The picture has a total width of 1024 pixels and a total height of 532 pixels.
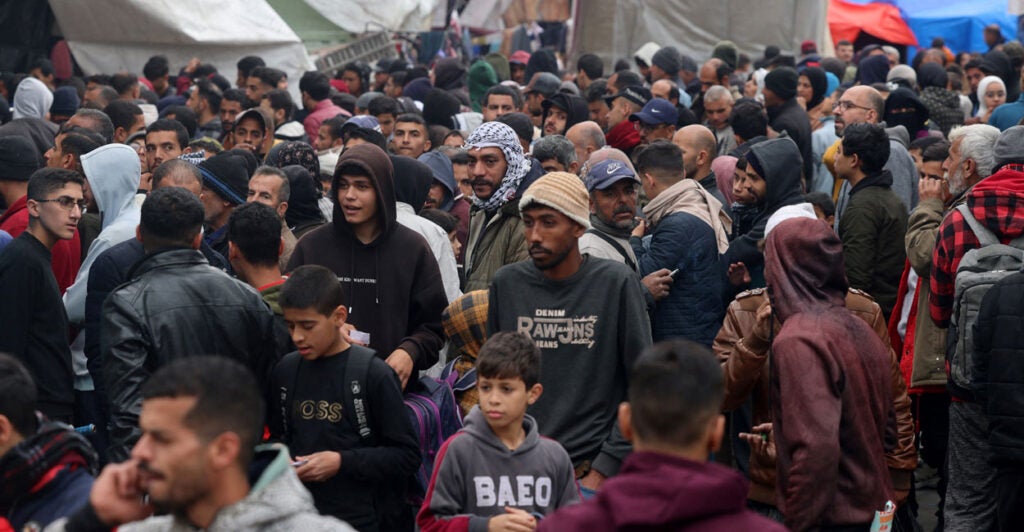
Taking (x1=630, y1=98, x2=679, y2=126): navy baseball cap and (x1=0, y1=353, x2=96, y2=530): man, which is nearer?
(x1=0, y1=353, x2=96, y2=530): man

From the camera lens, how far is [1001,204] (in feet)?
19.5

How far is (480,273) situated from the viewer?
238 inches

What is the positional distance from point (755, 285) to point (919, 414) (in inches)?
45.1

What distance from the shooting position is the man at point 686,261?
6438 mm

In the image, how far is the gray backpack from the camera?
5.70 metres

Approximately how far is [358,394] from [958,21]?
2527 cm

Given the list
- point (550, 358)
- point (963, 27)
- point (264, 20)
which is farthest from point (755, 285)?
point (963, 27)

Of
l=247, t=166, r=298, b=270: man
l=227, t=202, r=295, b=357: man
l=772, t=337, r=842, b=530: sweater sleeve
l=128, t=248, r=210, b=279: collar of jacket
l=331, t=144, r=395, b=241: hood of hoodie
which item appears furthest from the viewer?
l=247, t=166, r=298, b=270: man

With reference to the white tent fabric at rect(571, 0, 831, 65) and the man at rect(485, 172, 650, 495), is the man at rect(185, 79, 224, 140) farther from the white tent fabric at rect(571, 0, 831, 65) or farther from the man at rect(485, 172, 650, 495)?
the white tent fabric at rect(571, 0, 831, 65)

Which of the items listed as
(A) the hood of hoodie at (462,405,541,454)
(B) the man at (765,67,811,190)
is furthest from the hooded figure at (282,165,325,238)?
(B) the man at (765,67,811,190)

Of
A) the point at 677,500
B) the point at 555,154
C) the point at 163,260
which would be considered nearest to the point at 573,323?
the point at 163,260

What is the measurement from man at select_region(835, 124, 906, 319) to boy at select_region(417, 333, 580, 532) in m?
4.06

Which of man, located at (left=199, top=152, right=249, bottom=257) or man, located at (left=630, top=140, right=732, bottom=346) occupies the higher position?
man, located at (left=199, top=152, right=249, bottom=257)

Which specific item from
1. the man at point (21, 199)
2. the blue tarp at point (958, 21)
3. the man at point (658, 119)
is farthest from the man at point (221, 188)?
the blue tarp at point (958, 21)
